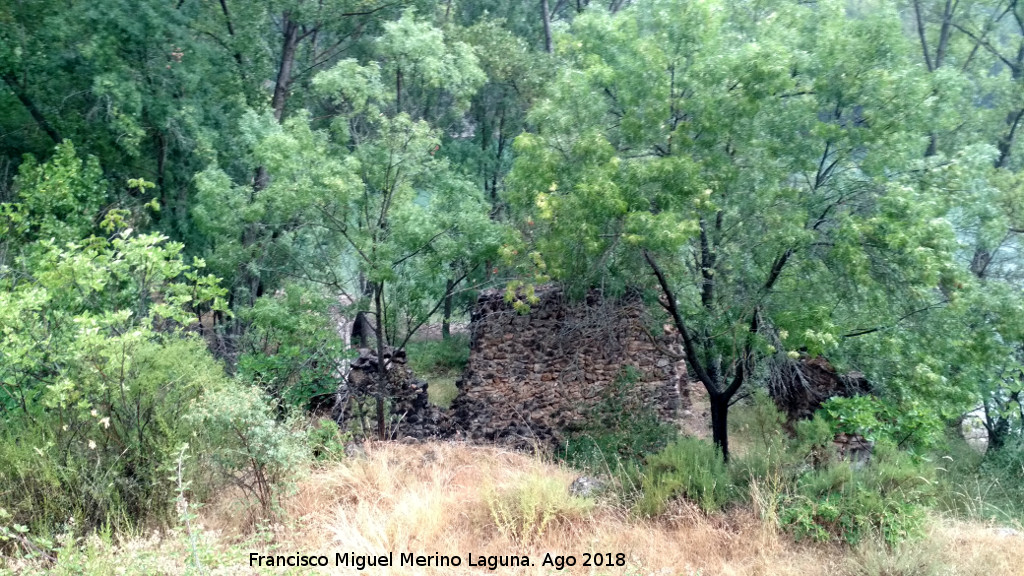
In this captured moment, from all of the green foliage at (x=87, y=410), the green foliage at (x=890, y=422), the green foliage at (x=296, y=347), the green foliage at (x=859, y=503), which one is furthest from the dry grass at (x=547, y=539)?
the green foliage at (x=296, y=347)

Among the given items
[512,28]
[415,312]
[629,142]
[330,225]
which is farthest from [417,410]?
[512,28]

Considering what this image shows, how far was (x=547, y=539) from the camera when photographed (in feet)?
17.2

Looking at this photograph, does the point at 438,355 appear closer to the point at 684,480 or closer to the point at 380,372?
the point at 380,372

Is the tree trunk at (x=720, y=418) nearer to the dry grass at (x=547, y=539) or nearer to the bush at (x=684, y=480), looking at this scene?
the bush at (x=684, y=480)

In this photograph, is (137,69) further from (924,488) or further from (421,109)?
(924,488)

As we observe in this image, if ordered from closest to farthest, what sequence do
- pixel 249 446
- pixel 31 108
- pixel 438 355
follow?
pixel 249 446
pixel 31 108
pixel 438 355

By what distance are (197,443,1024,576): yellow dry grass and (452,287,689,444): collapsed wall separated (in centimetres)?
502

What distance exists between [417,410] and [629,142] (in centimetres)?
584

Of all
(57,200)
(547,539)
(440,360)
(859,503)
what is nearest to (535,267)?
(547,539)

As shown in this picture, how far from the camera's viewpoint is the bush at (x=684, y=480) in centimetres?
568

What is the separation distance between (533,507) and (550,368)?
6628 millimetres

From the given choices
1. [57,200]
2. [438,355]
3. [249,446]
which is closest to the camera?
[249,446]

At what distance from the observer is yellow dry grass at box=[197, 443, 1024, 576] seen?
15.7ft

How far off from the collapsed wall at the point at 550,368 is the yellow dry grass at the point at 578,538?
5020 millimetres
